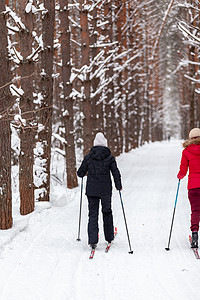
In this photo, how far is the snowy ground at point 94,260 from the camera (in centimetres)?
425

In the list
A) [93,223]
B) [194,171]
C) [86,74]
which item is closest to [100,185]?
[93,223]

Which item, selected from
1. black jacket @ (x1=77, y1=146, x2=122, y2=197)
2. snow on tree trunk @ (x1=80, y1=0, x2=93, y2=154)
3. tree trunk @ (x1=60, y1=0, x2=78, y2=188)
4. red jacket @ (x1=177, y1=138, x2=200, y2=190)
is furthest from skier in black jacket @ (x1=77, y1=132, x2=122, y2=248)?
snow on tree trunk @ (x1=80, y1=0, x2=93, y2=154)

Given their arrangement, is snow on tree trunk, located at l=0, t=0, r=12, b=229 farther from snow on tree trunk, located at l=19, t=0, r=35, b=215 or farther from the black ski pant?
the black ski pant

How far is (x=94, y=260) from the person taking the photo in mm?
5484

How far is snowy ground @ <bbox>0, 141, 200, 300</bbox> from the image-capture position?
4.25 m

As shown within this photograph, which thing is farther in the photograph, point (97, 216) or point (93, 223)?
point (97, 216)

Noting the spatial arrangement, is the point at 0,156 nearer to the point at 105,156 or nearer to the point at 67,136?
the point at 105,156

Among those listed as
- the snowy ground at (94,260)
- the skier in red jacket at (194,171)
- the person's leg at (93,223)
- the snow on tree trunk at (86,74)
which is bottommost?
the snowy ground at (94,260)

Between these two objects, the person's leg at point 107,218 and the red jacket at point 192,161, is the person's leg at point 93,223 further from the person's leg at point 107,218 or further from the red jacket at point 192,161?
the red jacket at point 192,161

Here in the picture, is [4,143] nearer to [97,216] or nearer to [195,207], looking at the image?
[97,216]

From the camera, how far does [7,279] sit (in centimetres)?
460

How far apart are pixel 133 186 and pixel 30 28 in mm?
7032

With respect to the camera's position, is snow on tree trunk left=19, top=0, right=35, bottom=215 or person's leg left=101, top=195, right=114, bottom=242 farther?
snow on tree trunk left=19, top=0, right=35, bottom=215

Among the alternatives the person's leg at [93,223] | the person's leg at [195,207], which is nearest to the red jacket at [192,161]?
the person's leg at [195,207]
